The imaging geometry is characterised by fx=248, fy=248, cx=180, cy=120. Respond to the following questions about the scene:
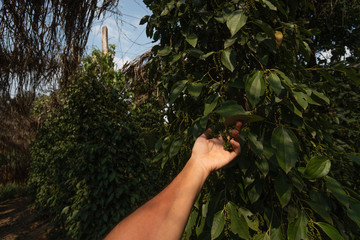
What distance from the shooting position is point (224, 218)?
89 centimetres

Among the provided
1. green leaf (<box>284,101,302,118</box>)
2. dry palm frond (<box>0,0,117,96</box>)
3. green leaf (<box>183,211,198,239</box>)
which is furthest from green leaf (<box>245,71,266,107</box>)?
dry palm frond (<box>0,0,117,96</box>)

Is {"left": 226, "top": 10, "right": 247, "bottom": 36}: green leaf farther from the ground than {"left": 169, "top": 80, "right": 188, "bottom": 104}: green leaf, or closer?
farther from the ground

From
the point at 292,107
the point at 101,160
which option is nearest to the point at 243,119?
the point at 292,107

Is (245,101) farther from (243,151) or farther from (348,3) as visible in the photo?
(348,3)

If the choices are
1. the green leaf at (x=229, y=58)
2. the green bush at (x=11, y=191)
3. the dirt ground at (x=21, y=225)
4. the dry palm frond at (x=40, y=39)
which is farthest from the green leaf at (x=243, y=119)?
the green bush at (x=11, y=191)

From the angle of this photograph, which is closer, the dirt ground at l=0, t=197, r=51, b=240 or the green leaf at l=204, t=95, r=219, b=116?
the green leaf at l=204, t=95, r=219, b=116

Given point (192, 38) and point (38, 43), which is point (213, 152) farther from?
point (38, 43)

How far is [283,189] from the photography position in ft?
2.76

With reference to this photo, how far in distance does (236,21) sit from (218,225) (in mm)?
737

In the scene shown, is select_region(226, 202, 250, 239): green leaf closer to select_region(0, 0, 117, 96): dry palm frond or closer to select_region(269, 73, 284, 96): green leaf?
select_region(269, 73, 284, 96): green leaf

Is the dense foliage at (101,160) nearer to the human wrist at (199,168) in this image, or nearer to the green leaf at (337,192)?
the human wrist at (199,168)

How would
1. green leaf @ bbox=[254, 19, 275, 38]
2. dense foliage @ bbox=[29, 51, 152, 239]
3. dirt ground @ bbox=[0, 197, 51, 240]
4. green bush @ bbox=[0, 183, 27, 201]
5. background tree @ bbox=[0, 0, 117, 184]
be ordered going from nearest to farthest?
green leaf @ bbox=[254, 19, 275, 38]
background tree @ bbox=[0, 0, 117, 184]
dense foliage @ bbox=[29, 51, 152, 239]
dirt ground @ bbox=[0, 197, 51, 240]
green bush @ bbox=[0, 183, 27, 201]

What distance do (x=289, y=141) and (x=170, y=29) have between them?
30.8 inches

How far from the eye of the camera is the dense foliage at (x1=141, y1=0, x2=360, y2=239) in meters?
0.83
